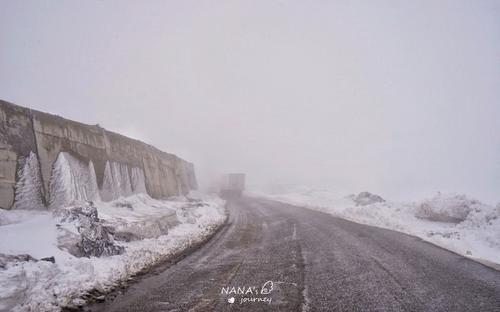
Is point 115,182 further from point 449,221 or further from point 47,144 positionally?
point 449,221

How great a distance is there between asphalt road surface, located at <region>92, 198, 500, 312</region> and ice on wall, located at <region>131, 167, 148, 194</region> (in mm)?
7984

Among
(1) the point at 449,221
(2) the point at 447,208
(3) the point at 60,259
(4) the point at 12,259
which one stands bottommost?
(1) the point at 449,221

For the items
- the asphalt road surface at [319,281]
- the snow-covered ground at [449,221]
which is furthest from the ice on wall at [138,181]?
the snow-covered ground at [449,221]

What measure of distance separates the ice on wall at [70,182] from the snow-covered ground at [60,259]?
→ 2.84ft

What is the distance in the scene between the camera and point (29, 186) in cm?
781

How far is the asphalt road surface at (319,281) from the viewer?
4.32m

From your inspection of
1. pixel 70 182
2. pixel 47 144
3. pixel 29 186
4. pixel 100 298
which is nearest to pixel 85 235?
pixel 100 298

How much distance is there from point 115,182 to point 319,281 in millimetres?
10827

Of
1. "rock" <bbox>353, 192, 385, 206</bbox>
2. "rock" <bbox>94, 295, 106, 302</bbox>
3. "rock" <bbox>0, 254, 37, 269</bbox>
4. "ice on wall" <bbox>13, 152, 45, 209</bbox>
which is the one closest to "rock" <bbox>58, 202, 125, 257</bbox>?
"rock" <bbox>0, 254, 37, 269</bbox>

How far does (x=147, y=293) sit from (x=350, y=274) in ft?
13.8

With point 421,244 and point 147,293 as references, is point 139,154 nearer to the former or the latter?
point 147,293

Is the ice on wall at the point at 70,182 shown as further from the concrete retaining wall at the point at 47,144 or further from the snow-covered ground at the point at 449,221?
the snow-covered ground at the point at 449,221

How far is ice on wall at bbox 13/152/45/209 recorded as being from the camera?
7477 mm

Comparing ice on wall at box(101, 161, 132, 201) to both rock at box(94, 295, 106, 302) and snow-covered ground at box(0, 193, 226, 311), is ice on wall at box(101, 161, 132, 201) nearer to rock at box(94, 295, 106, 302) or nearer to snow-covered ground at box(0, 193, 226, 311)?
snow-covered ground at box(0, 193, 226, 311)
